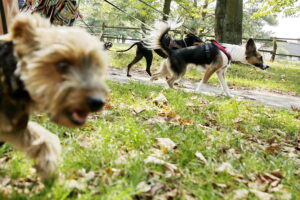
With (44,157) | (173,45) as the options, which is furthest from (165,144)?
(173,45)

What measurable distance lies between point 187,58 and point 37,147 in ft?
21.7

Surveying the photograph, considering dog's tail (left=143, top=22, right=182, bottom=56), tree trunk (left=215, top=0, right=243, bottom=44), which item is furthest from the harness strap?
tree trunk (left=215, top=0, right=243, bottom=44)

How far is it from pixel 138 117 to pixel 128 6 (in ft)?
105

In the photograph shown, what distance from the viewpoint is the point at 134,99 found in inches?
237

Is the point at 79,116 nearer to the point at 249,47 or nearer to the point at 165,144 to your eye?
the point at 165,144

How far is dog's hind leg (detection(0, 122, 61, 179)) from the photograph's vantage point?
2.55 m

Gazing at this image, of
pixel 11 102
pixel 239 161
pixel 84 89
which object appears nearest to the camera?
pixel 84 89

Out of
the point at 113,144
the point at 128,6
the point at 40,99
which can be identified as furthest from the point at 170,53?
the point at 128,6

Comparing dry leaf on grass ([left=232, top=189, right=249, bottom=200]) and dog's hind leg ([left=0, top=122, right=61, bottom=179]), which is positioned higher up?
dog's hind leg ([left=0, top=122, right=61, bottom=179])

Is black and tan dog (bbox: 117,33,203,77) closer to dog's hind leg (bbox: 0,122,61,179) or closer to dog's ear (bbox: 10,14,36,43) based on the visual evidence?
dog's hind leg (bbox: 0,122,61,179)

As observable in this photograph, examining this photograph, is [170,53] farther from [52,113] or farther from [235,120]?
[52,113]

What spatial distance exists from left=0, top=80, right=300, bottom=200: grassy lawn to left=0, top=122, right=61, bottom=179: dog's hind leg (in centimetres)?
14

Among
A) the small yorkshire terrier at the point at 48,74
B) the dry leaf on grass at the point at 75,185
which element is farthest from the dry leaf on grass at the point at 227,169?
the small yorkshire terrier at the point at 48,74

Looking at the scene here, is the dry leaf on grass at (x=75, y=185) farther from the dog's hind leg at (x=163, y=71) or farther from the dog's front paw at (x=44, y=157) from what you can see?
the dog's hind leg at (x=163, y=71)
